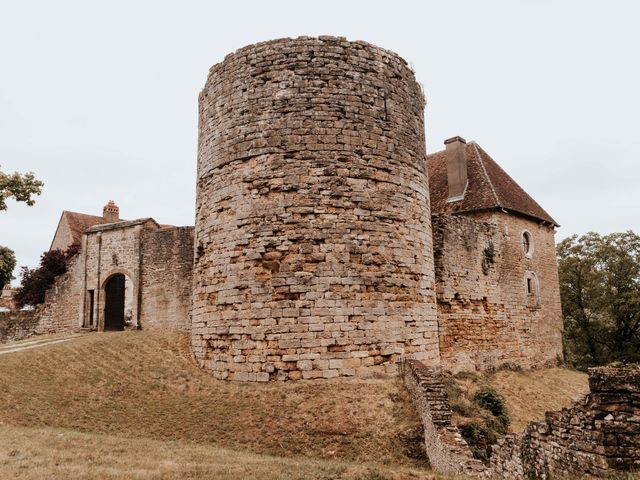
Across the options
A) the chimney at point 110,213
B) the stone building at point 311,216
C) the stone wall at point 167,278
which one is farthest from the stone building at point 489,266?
the chimney at point 110,213

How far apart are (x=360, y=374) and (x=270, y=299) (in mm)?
2141

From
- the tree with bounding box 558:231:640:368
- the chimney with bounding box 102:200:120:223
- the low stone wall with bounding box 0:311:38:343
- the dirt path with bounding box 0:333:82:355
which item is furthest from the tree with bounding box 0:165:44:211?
the tree with bounding box 558:231:640:368

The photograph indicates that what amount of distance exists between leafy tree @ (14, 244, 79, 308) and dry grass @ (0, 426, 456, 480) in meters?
19.2

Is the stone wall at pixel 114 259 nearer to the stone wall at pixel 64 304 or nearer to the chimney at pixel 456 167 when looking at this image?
the stone wall at pixel 64 304

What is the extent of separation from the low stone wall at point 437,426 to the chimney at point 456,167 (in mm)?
11995

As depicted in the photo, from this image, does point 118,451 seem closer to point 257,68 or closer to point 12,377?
point 12,377

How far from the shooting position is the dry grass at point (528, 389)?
12.9m

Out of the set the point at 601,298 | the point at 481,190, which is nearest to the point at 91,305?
the point at 481,190

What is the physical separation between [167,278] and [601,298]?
72.4 ft

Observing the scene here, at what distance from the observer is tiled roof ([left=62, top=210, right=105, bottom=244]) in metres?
29.8

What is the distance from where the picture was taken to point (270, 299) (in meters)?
9.43

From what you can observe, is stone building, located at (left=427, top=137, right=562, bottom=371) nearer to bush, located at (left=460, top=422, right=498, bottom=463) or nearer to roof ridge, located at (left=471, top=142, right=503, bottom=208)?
roof ridge, located at (left=471, top=142, right=503, bottom=208)

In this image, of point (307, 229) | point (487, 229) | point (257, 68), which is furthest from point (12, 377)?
point (487, 229)

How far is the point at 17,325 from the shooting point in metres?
21.5
